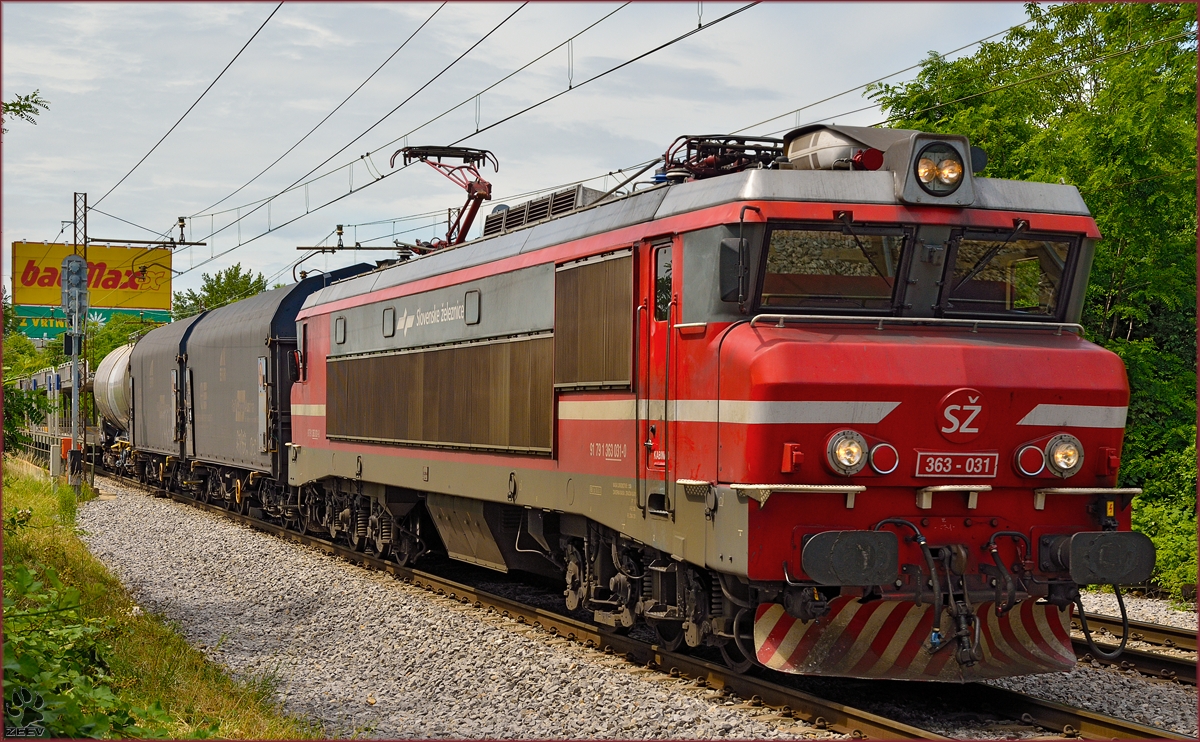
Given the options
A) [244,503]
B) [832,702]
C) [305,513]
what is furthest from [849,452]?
[244,503]

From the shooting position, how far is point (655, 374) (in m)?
8.84

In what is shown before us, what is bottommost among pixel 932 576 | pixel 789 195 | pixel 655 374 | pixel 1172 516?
pixel 1172 516

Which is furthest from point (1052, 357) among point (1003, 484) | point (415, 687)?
point (415, 687)

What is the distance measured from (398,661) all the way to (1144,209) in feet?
37.7

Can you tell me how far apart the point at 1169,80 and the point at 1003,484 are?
10.2 meters

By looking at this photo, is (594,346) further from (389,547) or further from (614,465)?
(389,547)

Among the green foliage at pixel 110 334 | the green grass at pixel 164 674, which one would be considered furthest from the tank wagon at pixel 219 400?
the green foliage at pixel 110 334

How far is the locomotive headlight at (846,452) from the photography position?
757 cm

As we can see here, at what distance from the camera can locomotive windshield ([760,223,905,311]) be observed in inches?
319

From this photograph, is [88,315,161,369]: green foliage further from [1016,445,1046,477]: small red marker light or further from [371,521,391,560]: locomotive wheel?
[1016,445,1046,477]: small red marker light

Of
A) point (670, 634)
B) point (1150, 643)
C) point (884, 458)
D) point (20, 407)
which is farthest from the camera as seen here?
point (20, 407)

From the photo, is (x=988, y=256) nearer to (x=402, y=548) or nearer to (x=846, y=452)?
(x=846, y=452)

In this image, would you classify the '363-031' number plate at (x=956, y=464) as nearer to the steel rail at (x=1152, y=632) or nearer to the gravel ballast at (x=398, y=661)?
the gravel ballast at (x=398, y=661)

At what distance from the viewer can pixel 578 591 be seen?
34.9ft
